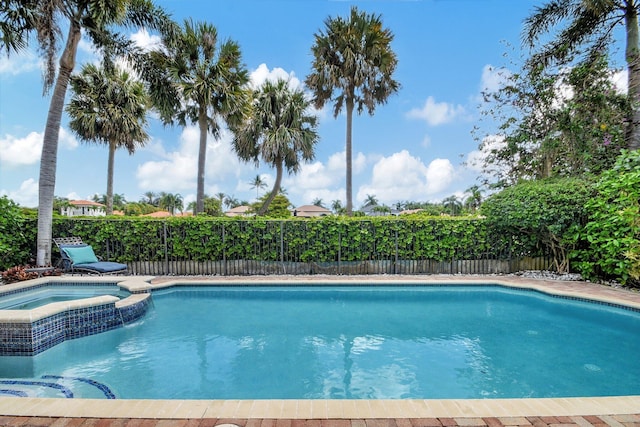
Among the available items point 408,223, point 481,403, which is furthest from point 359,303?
point 481,403

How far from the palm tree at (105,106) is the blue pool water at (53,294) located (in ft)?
29.4

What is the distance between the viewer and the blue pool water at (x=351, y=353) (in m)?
3.42

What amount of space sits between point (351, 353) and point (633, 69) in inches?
431

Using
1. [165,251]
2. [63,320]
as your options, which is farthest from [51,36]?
[63,320]

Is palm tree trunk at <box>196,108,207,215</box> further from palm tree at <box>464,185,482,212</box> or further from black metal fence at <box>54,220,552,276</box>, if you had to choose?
palm tree at <box>464,185,482,212</box>

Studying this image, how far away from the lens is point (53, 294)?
704 cm

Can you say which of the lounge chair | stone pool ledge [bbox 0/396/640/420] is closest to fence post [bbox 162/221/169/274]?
the lounge chair

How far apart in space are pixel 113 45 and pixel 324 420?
38.2 feet

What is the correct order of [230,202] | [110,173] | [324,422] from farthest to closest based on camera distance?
1. [230,202]
2. [110,173]
3. [324,422]

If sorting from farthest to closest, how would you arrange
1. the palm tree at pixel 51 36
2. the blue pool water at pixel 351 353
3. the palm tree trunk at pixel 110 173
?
1. the palm tree trunk at pixel 110 173
2. the palm tree at pixel 51 36
3. the blue pool water at pixel 351 353

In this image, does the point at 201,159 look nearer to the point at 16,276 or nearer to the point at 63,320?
the point at 16,276

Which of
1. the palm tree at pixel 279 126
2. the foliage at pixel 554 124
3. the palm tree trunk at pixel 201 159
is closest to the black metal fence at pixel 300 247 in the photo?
the palm tree trunk at pixel 201 159

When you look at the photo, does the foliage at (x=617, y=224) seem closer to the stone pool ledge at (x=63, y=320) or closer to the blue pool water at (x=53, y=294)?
the stone pool ledge at (x=63, y=320)

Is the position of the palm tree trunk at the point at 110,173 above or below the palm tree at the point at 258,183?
below
